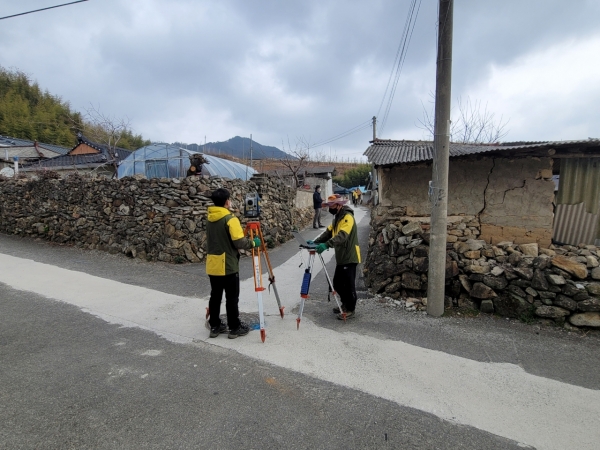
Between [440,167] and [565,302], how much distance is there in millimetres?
2399

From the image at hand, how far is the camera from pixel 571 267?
442cm

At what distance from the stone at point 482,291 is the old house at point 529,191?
1183 mm

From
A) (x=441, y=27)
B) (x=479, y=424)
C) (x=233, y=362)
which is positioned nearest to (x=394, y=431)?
(x=479, y=424)

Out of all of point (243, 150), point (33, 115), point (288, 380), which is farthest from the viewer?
point (33, 115)

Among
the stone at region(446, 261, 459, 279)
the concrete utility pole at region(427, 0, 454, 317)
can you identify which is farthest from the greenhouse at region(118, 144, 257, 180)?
the stone at region(446, 261, 459, 279)

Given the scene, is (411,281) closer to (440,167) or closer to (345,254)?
(345,254)

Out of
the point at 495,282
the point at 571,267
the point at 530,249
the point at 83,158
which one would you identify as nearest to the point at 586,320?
the point at 571,267

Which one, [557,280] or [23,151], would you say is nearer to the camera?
[557,280]

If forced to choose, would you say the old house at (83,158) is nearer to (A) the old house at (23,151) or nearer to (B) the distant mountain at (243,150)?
(A) the old house at (23,151)

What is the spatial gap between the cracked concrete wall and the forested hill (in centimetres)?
2935

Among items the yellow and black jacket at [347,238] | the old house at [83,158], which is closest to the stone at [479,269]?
the yellow and black jacket at [347,238]

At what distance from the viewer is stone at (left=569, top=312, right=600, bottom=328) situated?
4172 millimetres

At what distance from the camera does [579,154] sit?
202 inches

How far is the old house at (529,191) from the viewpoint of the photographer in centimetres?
518
